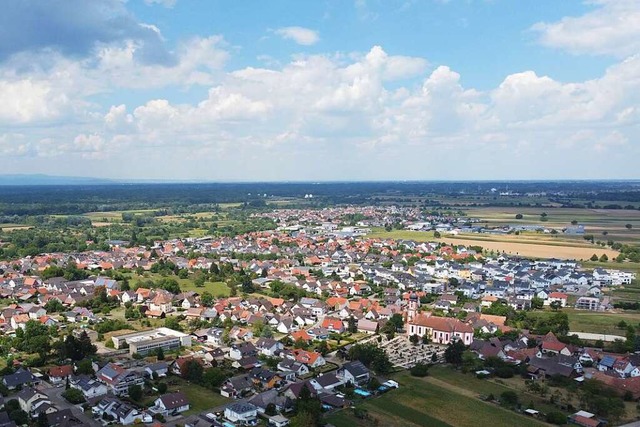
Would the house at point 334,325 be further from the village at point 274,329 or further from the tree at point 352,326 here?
the tree at point 352,326

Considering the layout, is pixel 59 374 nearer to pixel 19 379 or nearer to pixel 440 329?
pixel 19 379

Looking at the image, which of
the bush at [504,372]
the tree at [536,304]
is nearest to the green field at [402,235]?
the tree at [536,304]

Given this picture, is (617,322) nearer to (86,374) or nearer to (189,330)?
(189,330)

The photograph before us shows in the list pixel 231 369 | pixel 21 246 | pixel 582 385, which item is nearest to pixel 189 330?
pixel 231 369

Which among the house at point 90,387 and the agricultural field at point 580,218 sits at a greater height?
the agricultural field at point 580,218

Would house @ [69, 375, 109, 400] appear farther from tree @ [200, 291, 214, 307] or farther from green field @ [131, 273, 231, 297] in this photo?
green field @ [131, 273, 231, 297]

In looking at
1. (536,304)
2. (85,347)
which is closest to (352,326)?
(85,347)
